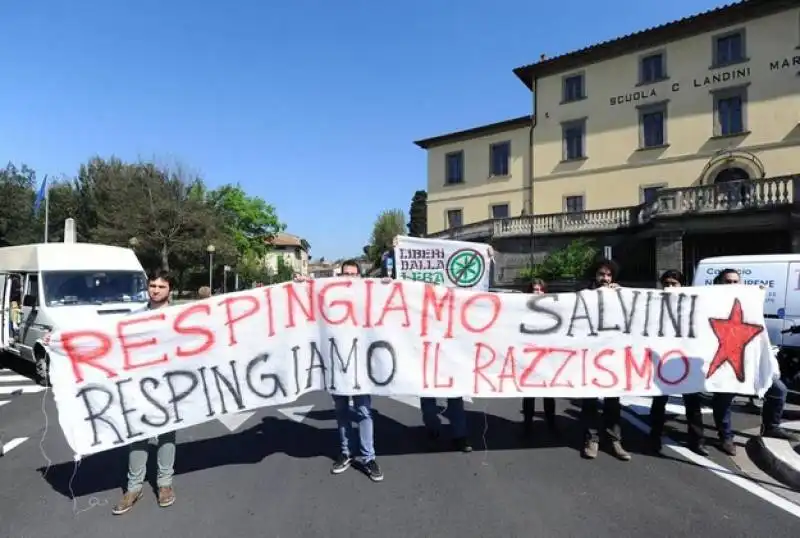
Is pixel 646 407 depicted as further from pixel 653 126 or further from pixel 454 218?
pixel 454 218

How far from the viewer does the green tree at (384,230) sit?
216ft

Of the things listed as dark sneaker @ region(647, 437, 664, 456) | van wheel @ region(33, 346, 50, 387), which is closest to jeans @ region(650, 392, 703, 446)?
dark sneaker @ region(647, 437, 664, 456)

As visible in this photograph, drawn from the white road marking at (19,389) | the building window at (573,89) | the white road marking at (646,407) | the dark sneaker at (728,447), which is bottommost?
the white road marking at (19,389)

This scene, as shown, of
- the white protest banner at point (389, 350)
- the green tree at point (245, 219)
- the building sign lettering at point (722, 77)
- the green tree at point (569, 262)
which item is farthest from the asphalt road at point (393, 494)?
the green tree at point (245, 219)

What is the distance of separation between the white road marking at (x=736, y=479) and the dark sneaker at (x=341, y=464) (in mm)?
3243

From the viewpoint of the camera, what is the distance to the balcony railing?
2162cm

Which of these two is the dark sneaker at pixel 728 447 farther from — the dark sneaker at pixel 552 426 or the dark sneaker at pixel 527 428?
the dark sneaker at pixel 527 428

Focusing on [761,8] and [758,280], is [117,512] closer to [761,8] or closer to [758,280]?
[758,280]

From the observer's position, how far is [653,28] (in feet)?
94.3

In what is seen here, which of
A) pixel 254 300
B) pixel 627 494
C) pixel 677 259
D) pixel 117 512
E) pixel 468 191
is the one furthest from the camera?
pixel 468 191

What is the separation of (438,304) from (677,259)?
21805mm

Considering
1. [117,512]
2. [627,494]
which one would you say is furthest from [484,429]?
[117,512]

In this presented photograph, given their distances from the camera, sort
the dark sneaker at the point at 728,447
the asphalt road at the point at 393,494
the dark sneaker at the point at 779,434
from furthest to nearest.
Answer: the dark sneaker at the point at 779,434, the dark sneaker at the point at 728,447, the asphalt road at the point at 393,494

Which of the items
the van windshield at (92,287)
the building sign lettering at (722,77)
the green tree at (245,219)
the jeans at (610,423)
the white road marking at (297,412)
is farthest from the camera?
the green tree at (245,219)
